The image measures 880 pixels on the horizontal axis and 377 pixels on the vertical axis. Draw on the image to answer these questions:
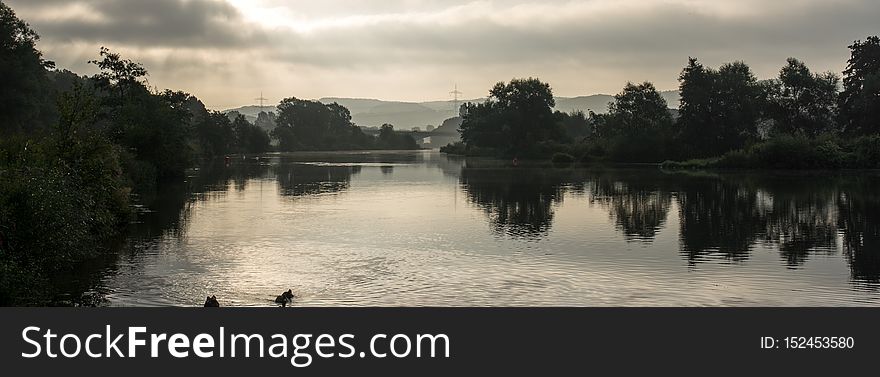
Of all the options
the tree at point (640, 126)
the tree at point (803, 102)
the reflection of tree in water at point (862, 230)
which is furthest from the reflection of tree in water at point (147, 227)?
the tree at point (803, 102)

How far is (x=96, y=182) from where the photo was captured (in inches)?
1442

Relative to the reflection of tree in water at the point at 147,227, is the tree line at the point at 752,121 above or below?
above

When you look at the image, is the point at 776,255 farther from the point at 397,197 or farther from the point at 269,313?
the point at 397,197

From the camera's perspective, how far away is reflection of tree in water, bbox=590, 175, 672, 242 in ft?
145

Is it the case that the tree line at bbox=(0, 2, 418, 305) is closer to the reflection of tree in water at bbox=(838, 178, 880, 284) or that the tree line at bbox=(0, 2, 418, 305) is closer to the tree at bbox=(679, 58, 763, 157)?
the reflection of tree in water at bbox=(838, 178, 880, 284)

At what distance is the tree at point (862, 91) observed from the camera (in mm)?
120062

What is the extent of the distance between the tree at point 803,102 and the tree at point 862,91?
2489mm

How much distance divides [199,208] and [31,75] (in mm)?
47712

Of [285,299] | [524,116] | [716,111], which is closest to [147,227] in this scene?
[285,299]

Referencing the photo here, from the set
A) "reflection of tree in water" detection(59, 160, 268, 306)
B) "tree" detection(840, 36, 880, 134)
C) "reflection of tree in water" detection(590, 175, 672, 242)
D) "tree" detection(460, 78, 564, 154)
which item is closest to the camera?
"reflection of tree in water" detection(59, 160, 268, 306)

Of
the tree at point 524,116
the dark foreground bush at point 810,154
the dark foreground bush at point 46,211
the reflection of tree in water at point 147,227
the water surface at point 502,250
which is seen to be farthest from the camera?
the tree at point 524,116

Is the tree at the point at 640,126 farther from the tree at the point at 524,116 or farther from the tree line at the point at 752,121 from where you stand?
the tree at the point at 524,116

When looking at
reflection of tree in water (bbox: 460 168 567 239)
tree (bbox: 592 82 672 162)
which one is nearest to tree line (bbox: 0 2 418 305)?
reflection of tree in water (bbox: 460 168 567 239)

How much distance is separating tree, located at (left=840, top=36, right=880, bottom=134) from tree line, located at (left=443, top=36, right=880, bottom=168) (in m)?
0.15
